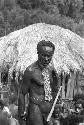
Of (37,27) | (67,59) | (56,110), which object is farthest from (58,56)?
(56,110)

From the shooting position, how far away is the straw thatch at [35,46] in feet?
33.2

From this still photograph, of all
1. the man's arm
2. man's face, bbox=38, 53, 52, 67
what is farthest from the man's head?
the man's arm

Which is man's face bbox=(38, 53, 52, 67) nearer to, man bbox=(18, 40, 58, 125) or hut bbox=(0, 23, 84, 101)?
man bbox=(18, 40, 58, 125)

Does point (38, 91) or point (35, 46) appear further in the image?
point (35, 46)

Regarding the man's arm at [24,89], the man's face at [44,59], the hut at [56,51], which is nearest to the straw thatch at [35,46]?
the hut at [56,51]

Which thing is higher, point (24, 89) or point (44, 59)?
point (44, 59)

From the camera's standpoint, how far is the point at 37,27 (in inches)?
447

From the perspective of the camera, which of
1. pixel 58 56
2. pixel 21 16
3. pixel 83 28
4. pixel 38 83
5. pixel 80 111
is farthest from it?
pixel 83 28

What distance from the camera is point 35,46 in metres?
10.5

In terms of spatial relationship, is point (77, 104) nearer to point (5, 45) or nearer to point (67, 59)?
point (67, 59)

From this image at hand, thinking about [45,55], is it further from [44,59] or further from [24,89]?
[24,89]

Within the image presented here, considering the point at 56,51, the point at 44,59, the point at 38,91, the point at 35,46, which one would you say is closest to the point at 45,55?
the point at 44,59

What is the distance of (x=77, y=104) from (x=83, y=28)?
45.2 feet

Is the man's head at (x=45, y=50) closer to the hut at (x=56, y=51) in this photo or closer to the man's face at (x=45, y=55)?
the man's face at (x=45, y=55)
